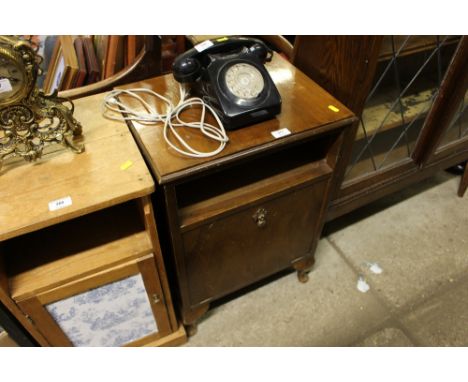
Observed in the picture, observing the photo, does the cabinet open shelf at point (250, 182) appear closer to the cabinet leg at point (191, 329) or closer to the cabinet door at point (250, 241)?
the cabinet door at point (250, 241)

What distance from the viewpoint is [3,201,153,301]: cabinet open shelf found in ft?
2.49

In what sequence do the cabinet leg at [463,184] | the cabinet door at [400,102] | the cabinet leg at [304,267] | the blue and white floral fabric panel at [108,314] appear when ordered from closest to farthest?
the blue and white floral fabric panel at [108,314], the cabinet door at [400,102], the cabinet leg at [304,267], the cabinet leg at [463,184]

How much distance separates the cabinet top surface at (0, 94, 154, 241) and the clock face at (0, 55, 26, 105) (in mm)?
137

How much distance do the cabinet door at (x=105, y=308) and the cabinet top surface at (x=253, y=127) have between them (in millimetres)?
247

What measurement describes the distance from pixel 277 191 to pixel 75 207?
469 mm

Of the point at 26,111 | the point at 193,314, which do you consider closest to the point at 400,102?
the point at 193,314

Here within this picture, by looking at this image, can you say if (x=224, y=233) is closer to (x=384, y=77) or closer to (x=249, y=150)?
(x=249, y=150)

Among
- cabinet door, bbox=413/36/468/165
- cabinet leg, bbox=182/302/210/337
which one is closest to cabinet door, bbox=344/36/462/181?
cabinet door, bbox=413/36/468/165

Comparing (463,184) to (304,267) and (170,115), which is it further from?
(170,115)

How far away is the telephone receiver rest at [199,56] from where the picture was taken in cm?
80

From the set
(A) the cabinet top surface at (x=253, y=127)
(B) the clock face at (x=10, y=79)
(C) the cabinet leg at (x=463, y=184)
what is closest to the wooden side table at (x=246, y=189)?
(A) the cabinet top surface at (x=253, y=127)

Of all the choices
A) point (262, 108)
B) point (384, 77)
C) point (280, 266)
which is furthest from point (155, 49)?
point (280, 266)

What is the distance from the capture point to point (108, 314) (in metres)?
0.92

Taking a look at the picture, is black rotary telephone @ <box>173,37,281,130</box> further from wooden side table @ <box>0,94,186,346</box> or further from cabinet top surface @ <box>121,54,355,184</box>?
wooden side table @ <box>0,94,186,346</box>
